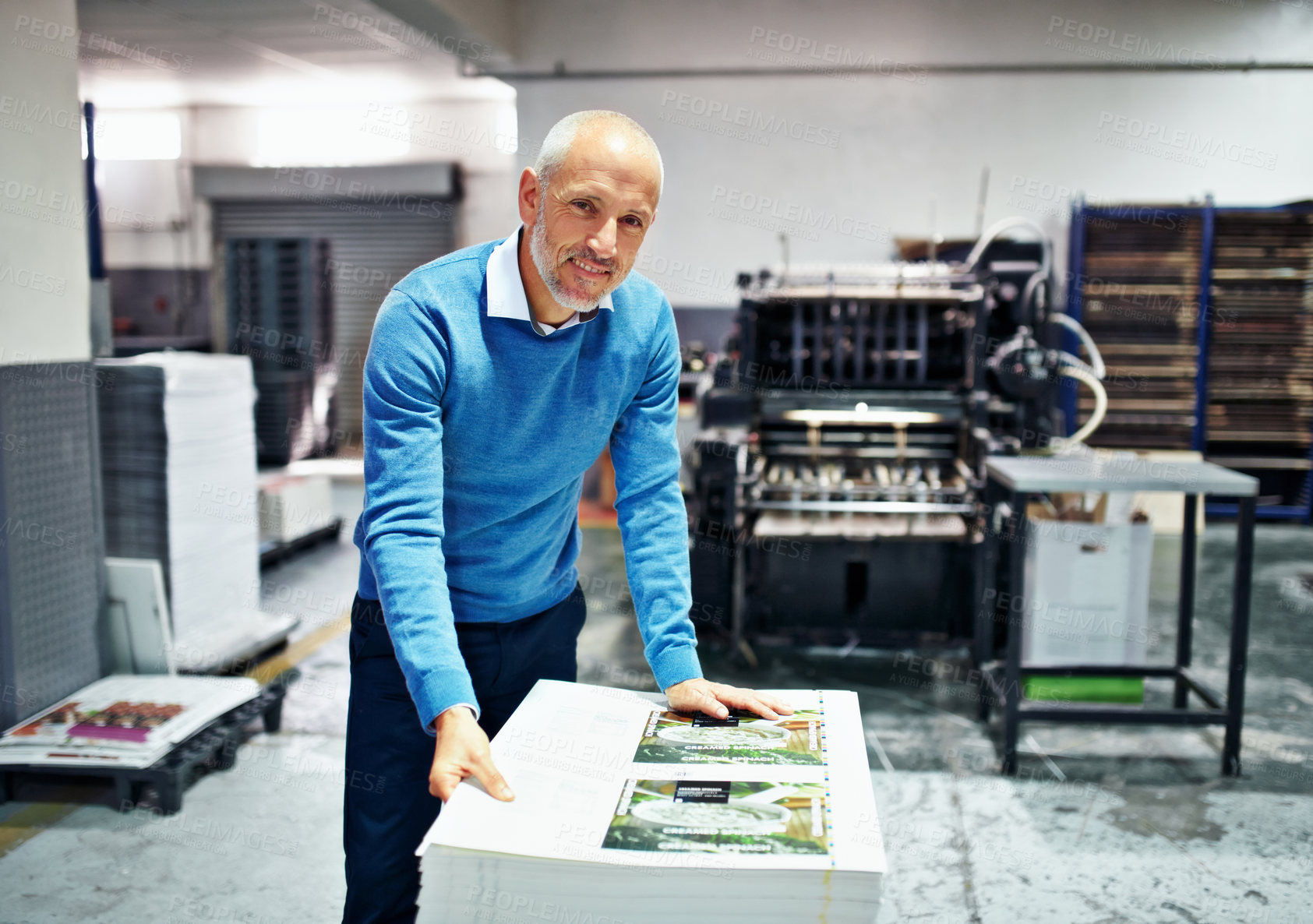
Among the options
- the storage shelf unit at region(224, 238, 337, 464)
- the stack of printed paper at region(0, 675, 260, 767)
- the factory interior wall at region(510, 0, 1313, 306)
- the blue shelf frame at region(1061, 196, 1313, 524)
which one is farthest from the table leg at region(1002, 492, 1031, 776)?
the storage shelf unit at region(224, 238, 337, 464)

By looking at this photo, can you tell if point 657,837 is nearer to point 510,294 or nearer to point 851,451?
point 510,294

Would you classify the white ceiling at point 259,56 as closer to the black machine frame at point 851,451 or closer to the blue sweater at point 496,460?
the black machine frame at point 851,451

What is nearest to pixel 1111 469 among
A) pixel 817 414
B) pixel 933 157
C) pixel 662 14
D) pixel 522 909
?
pixel 817 414

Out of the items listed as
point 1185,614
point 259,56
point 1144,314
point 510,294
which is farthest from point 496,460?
point 259,56

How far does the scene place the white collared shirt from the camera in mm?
1314

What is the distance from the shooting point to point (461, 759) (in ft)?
3.44

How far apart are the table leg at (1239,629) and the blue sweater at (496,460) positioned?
6.86ft

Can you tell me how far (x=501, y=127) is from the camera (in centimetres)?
835

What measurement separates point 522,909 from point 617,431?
2.53 ft

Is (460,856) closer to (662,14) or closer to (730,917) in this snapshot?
(730,917)

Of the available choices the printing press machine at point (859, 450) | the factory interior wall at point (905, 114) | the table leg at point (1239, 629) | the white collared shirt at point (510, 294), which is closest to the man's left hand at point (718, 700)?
the white collared shirt at point (510, 294)

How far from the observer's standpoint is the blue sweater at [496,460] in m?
1.18

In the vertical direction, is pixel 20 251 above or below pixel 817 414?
above

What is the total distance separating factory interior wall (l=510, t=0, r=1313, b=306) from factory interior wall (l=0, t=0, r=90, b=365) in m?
→ 4.19
